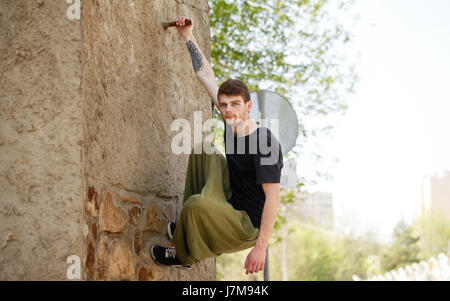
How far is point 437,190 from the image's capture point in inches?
2891

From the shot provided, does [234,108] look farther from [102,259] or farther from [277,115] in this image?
[277,115]

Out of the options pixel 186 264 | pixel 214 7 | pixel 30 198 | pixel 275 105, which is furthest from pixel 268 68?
pixel 30 198

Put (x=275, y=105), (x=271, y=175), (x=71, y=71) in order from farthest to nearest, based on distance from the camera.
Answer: (x=275, y=105) < (x=271, y=175) < (x=71, y=71)

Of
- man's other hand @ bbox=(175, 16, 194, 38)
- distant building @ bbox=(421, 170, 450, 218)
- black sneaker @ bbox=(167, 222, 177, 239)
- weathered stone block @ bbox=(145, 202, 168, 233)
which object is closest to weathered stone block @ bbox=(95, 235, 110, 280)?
weathered stone block @ bbox=(145, 202, 168, 233)

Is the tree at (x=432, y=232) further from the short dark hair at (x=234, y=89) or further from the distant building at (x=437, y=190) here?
the short dark hair at (x=234, y=89)

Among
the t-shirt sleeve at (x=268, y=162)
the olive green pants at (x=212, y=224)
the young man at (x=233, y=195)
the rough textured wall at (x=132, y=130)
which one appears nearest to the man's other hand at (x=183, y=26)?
the rough textured wall at (x=132, y=130)

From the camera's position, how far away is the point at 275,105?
5.03m

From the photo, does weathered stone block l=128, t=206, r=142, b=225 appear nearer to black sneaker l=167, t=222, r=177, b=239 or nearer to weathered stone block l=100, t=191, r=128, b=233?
weathered stone block l=100, t=191, r=128, b=233

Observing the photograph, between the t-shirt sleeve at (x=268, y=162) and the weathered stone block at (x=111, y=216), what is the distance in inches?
31.5

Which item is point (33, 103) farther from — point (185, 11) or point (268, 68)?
point (268, 68)

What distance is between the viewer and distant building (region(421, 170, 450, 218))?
72312 millimetres

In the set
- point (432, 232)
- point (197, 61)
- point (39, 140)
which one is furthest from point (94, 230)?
point (432, 232)

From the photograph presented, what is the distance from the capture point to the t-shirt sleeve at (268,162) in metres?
3.23
